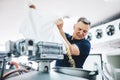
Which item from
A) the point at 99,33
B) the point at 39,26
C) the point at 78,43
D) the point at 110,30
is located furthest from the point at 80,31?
the point at 99,33

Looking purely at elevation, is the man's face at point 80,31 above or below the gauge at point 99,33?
below

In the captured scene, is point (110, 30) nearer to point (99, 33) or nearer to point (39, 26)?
point (99, 33)

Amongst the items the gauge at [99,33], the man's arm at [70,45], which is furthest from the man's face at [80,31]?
the gauge at [99,33]

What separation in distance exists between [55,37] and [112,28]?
8.82 ft

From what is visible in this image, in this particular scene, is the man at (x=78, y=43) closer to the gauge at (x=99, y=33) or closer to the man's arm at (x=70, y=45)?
the man's arm at (x=70, y=45)

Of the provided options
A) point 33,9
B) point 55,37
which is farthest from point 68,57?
point 33,9

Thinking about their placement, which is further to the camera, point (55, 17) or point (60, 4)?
point (60, 4)

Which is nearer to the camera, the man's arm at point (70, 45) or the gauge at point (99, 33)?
the man's arm at point (70, 45)

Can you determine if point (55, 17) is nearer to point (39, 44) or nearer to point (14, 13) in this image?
point (39, 44)

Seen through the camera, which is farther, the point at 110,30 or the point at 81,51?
the point at 110,30

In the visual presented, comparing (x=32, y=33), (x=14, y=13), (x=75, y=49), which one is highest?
(x=14, y=13)

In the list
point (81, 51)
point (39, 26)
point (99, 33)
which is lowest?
point (81, 51)

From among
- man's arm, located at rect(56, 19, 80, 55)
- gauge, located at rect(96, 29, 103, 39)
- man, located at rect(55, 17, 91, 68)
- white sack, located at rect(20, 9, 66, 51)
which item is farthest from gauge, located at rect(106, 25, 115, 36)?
white sack, located at rect(20, 9, 66, 51)

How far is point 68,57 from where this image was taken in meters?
1.60
